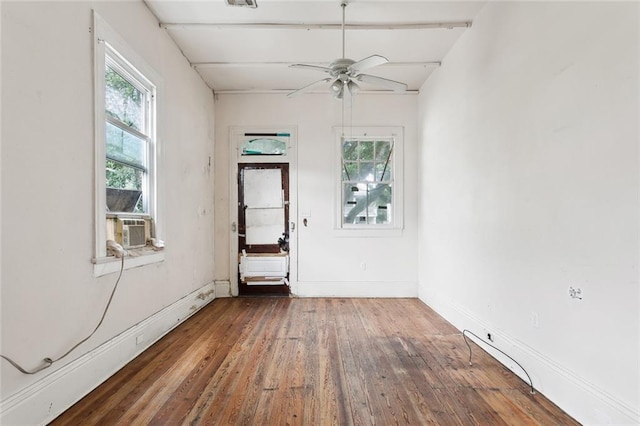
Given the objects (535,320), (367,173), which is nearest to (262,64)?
(367,173)

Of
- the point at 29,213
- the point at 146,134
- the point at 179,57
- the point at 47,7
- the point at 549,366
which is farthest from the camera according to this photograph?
the point at 179,57

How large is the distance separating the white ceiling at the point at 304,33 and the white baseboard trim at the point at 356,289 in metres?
2.94

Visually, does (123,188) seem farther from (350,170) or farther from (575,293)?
(575,293)

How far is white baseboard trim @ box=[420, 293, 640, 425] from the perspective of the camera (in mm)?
1626

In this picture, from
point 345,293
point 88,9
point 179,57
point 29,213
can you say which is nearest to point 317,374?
point 29,213

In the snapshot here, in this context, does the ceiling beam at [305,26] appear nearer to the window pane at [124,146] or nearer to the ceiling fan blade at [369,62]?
the ceiling fan blade at [369,62]

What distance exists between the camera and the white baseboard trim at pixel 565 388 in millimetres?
1626

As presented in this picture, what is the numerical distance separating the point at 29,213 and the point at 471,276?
3.35 m

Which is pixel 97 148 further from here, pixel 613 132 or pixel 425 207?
pixel 425 207

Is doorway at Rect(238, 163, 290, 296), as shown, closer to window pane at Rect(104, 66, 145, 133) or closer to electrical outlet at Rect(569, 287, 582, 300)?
window pane at Rect(104, 66, 145, 133)

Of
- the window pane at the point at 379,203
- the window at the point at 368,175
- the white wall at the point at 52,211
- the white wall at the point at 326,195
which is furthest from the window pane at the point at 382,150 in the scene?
the white wall at the point at 52,211

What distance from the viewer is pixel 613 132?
1645 mm

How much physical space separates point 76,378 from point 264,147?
3621 mm

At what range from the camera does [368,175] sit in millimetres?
4957
